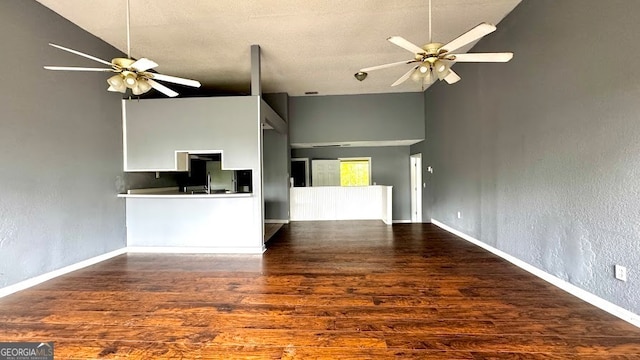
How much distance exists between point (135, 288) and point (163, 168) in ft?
6.71

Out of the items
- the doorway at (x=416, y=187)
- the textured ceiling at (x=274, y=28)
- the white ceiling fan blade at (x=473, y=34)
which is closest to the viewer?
the white ceiling fan blade at (x=473, y=34)

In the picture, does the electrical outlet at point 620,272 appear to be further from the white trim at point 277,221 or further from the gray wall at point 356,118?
the white trim at point 277,221

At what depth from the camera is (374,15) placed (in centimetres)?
360

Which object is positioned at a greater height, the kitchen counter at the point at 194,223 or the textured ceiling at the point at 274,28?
the textured ceiling at the point at 274,28

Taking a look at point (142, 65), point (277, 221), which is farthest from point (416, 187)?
point (142, 65)

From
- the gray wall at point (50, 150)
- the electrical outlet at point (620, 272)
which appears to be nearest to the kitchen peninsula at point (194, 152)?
the gray wall at point (50, 150)

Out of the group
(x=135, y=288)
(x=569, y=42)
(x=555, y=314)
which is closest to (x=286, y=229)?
(x=135, y=288)

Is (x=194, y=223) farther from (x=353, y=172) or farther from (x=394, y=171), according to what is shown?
(x=394, y=171)

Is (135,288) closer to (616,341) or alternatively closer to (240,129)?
(240,129)

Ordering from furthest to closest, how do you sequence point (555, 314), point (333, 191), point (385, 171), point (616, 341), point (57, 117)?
1. point (385, 171)
2. point (333, 191)
3. point (57, 117)
4. point (555, 314)
5. point (616, 341)

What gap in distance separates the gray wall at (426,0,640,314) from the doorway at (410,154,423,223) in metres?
3.16

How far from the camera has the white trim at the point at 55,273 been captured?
9.60 ft

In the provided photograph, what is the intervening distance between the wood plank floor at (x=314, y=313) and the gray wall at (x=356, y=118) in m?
4.02

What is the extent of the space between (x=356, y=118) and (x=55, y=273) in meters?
6.19
